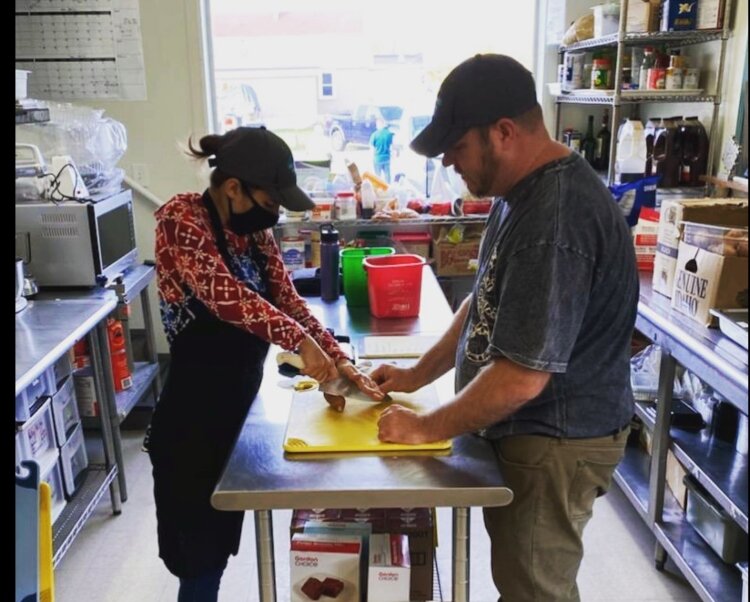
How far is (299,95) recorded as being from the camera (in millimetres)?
3791

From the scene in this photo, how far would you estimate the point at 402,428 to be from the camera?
53.6 inches

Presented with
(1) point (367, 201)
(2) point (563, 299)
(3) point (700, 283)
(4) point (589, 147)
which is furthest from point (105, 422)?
(4) point (589, 147)

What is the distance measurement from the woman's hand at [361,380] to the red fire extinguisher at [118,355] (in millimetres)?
1463

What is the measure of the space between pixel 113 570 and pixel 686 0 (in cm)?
283

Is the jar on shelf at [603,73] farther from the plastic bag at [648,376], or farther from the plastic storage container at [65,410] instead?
the plastic storage container at [65,410]

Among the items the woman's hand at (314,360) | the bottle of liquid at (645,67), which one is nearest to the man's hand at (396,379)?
the woman's hand at (314,360)

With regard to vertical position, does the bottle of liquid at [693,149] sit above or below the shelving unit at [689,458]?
above

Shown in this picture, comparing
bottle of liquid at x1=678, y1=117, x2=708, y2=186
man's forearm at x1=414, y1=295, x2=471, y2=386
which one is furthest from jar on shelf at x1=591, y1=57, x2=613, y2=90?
man's forearm at x1=414, y1=295, x2=471, y2=386

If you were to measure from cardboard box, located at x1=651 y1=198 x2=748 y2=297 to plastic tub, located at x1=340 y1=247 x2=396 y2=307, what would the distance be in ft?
3.12

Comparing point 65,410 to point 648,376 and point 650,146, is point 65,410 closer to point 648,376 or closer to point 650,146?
point 648,376

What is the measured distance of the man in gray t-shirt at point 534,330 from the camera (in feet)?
3.89

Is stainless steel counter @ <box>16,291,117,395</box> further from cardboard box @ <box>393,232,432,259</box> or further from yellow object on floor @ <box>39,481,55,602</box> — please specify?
cardboard box @ <box>393,232,432,259</box>

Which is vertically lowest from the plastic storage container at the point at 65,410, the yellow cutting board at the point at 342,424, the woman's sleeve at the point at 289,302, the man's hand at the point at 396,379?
the plastic storage container at the point at 65,410

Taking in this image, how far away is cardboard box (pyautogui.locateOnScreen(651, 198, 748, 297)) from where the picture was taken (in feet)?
6.98
